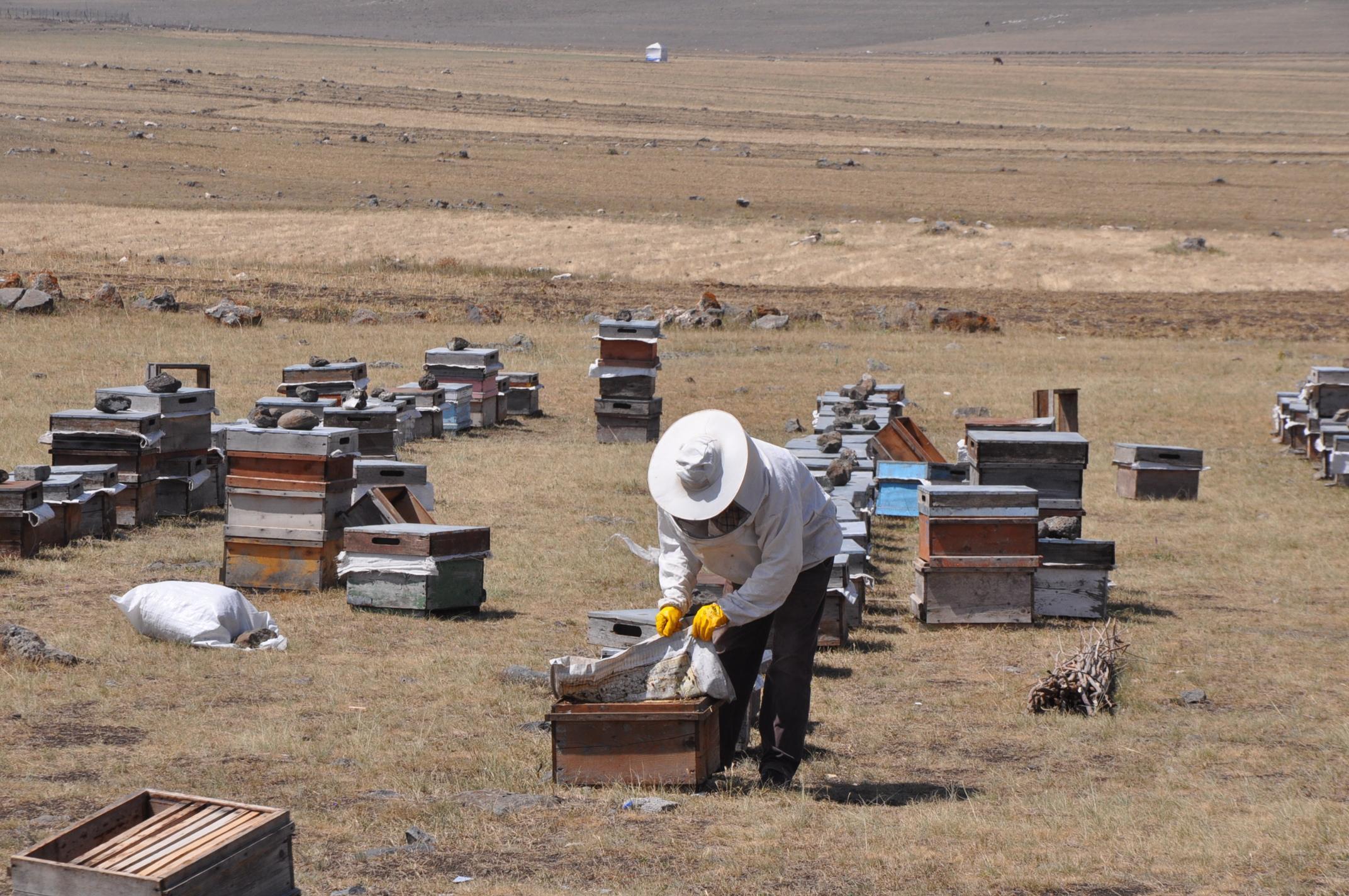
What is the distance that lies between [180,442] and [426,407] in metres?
4.90

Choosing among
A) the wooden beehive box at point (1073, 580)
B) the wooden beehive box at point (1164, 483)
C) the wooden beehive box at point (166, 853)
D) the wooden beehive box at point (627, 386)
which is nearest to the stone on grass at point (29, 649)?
the wooden beehive box at point (166, 853)

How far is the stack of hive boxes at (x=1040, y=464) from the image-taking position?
39.6 feet

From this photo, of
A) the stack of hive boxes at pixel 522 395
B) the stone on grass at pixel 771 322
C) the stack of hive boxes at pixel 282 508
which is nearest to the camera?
the stack of hive boxes at pixel 282 508

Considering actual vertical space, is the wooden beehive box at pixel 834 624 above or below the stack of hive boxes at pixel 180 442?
below

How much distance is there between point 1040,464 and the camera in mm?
12164

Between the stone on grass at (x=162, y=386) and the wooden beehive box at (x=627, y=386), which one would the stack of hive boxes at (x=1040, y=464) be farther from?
the stone on grass at (x=162, y=386)

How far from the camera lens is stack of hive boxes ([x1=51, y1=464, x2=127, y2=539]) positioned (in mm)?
12289

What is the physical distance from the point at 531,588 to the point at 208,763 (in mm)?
4416

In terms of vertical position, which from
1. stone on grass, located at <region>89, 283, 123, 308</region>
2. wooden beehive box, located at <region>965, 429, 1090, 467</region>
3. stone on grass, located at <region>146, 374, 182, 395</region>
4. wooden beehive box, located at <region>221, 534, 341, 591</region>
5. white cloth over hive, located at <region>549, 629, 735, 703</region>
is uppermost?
stone on grass, located at <region>89, 283, 123, 308</region>

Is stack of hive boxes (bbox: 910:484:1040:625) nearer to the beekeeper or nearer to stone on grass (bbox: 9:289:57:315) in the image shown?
the beekeeper

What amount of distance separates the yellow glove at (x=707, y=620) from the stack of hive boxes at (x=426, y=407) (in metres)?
11.7

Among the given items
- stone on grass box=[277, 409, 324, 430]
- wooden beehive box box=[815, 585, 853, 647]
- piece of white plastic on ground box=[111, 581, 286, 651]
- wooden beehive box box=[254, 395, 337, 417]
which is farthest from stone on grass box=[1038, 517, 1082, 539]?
wooden beehive box box=[254, 395, 337, 417]

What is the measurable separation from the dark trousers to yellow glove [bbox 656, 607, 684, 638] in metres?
0.28

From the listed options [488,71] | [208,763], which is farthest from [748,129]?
[208,763]
